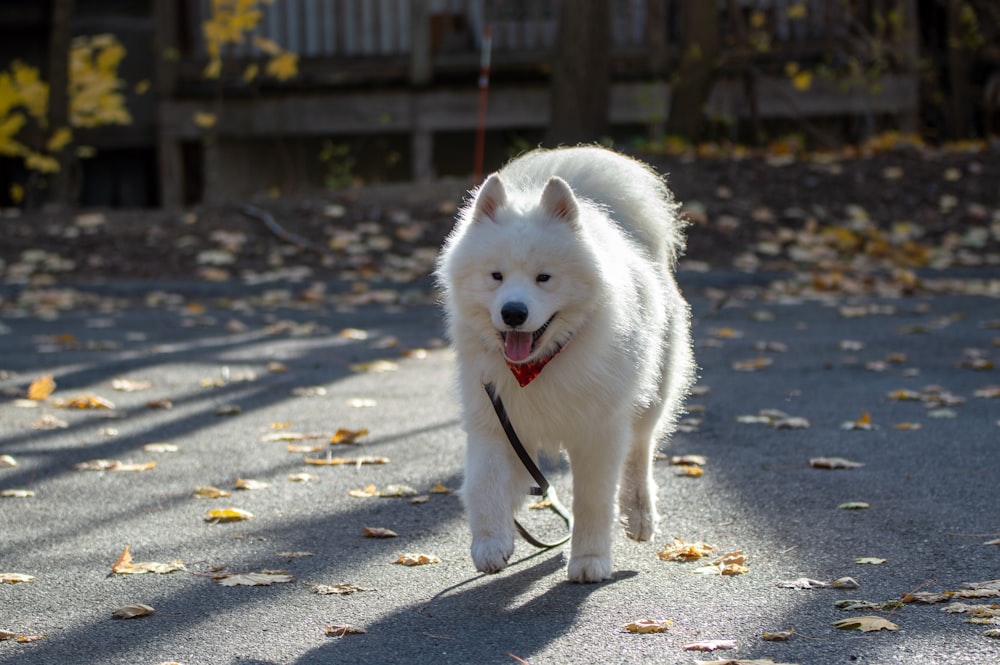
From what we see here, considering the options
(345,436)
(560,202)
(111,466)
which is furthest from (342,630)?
(345,436)

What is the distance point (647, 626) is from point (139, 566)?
5.57 ft

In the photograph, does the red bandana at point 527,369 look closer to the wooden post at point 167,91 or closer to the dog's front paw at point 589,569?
the dog's front paw at point 589,569

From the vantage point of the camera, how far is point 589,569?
13.7ft

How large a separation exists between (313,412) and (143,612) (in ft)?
10.6

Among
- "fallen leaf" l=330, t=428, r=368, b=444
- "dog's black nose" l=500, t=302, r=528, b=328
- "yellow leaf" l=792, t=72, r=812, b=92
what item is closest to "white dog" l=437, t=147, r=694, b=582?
"dog's black nose" l=500, t=302, r=528, b=328

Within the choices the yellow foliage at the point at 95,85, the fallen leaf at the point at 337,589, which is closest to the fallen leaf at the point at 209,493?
the fallen leaf at the point at 337,589

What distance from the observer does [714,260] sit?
12.3 meters

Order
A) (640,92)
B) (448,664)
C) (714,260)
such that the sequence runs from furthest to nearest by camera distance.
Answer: (640,92) < (714,260) < (448,664)

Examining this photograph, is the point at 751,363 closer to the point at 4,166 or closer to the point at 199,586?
the point at 199,586

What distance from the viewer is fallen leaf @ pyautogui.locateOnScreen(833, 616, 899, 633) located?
141 inches

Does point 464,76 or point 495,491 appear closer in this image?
point 495,491

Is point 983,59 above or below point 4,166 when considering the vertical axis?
above

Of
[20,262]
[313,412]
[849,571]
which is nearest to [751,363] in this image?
[313,412]

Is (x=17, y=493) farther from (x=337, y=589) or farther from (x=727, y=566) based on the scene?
(x=727, y=566)
